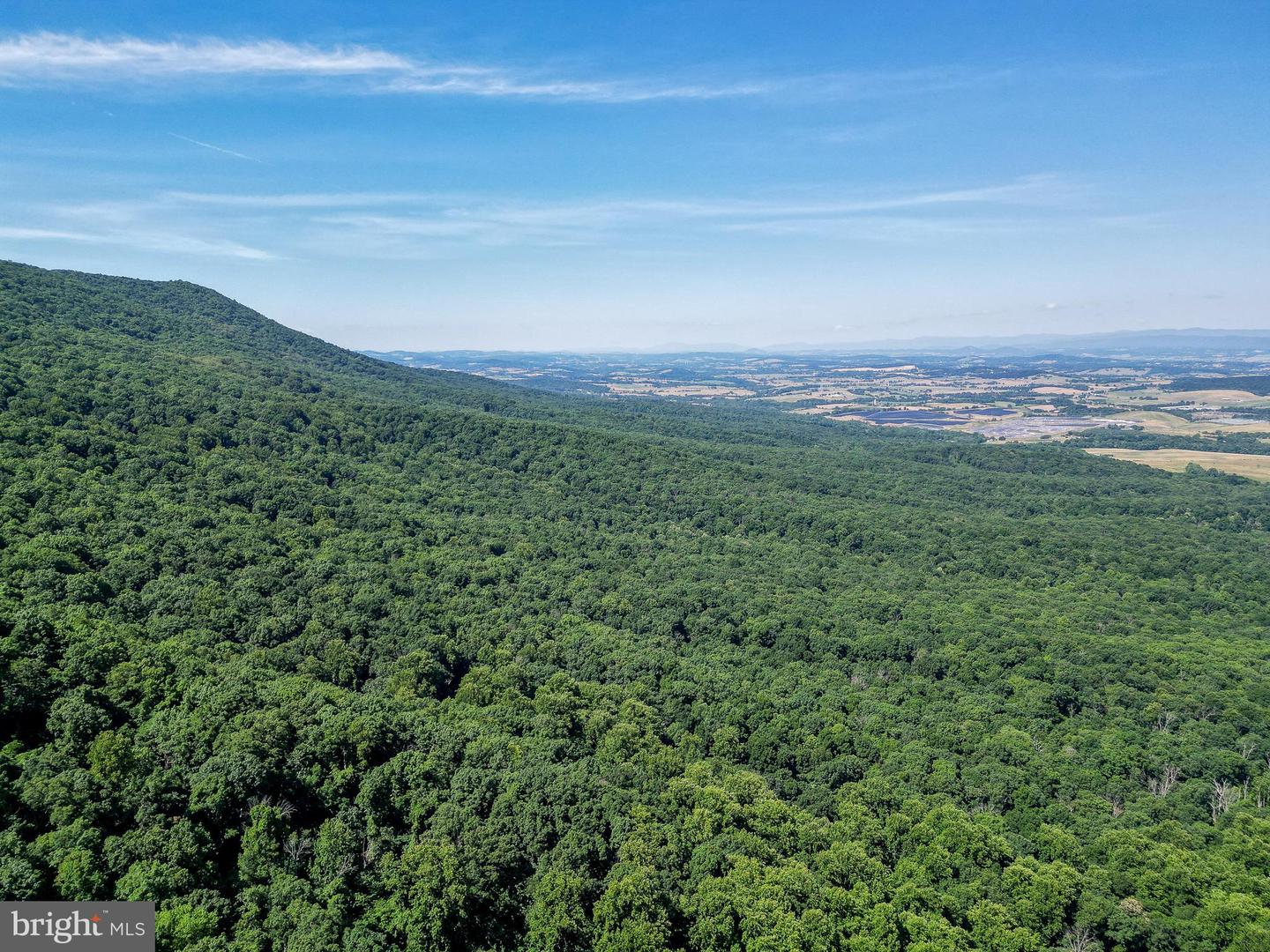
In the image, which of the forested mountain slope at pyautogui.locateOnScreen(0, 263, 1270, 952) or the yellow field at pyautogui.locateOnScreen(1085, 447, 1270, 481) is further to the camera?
the yellow field at pyautogui.locateOnScreen(1085, 447, 1270, 481)

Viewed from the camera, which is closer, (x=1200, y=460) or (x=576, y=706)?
(x=576, y=706)

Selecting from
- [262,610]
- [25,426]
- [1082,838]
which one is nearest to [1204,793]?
[1082,838]

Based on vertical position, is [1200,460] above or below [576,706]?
above

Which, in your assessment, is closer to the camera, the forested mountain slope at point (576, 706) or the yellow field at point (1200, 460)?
the forested mountain slope at point (576, 706)

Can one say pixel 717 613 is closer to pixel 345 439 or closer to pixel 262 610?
pixel 262 610
